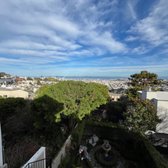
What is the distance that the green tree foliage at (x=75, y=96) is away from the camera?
15.4 metres

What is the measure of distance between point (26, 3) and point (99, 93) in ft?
35.6

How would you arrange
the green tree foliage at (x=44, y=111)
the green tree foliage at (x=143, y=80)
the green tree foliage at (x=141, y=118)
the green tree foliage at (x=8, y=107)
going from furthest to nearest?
the green tree foliage at (x=143, y=80) < the green tree foliage at (x=8, y=107) < the green tree foliage at (x=141, y=118) < the green tree foliage at (x=44, y=111)

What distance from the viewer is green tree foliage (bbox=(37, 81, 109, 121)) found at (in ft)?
50.4

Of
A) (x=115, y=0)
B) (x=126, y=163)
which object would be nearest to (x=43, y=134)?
(x=126, y=163)

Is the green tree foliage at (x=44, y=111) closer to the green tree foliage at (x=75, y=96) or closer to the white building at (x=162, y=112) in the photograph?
the green tree foliage at (x=75, y=96)

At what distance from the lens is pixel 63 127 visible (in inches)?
607

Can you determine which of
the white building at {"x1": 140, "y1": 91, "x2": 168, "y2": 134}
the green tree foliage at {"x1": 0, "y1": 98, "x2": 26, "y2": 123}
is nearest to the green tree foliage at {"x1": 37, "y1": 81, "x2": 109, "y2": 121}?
the green tree foliage at {"x1": 0, "y1": 98, "x2": 26, "y2": 123}

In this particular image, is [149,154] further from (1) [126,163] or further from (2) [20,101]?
(2) [20,101]

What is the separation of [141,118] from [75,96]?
18.5 feet

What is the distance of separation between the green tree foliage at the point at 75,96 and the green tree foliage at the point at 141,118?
3.30 metres

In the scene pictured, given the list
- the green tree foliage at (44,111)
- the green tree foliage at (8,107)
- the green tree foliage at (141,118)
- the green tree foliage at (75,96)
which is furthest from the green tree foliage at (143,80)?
the green tree foliage at (8,107)

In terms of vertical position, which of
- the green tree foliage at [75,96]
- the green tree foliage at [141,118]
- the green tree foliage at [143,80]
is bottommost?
the green tree foliage at [141,118]

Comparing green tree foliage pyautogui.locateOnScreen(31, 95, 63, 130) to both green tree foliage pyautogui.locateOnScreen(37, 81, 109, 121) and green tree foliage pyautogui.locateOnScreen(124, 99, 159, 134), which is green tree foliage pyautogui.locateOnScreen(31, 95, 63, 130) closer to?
green tree foliage pyautogui.locateOnScreen(37, 81, 109, 121)

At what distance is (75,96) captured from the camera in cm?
1619
